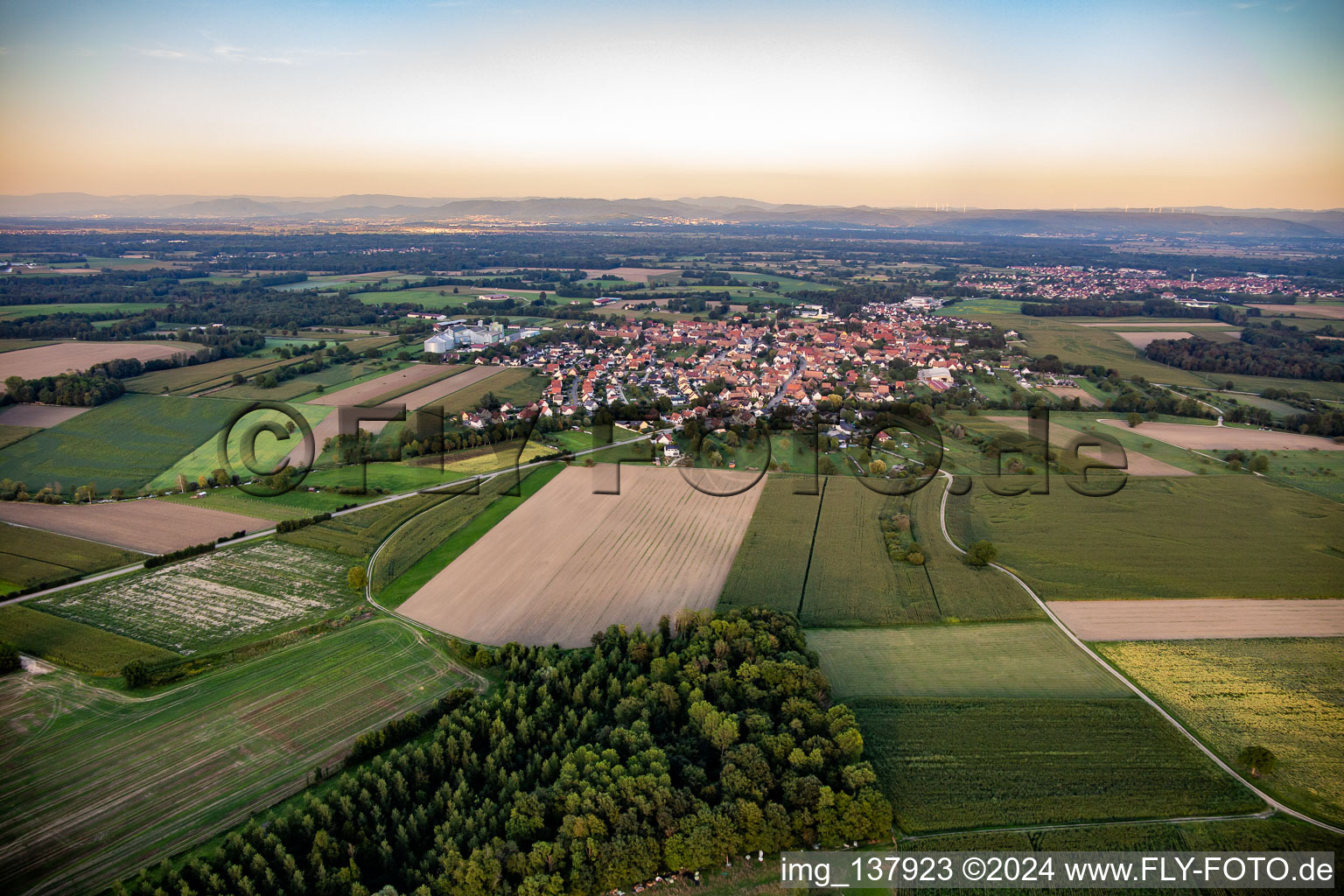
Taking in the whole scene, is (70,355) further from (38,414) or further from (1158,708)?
(1158,708)

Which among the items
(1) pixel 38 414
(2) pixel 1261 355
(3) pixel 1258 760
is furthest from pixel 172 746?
(2) pixel 1261 355

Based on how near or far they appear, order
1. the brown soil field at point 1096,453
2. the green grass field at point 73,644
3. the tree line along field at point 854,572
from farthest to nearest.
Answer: the brown soil field at point 1096,453, the tree line along field at point 854,572, the green grass field at point 73,644

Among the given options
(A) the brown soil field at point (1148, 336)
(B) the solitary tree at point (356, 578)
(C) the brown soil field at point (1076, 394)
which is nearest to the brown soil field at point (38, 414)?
(B) the solitary tree at point (356, 578)

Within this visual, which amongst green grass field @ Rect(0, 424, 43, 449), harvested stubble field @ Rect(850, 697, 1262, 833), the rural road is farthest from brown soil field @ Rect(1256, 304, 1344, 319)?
green grass field @ Rect(0, 424, 43, 449)

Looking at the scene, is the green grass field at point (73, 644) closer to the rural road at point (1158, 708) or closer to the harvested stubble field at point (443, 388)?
the harvested stubble field at point (443, 388)

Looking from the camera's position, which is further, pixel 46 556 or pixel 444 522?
pixel 444 522

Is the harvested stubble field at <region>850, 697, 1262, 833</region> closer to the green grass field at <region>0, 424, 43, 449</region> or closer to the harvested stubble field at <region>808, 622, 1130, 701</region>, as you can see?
the harvested stubble field at <region>808, 622, 1130, 701</region>
